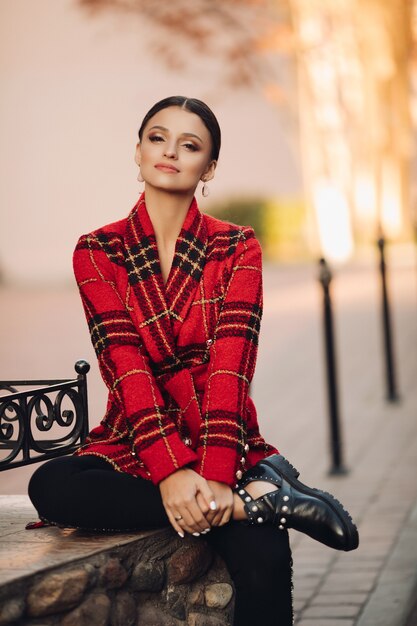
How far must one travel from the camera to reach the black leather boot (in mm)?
2865

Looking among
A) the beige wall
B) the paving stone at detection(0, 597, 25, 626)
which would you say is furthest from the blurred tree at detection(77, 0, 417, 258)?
the paving stone at detection(0, 597, 25, 626)

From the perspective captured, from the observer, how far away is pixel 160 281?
3.10 m

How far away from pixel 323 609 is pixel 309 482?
191cm

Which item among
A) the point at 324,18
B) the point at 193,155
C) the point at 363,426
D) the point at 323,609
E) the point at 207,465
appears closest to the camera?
the point at 207,465

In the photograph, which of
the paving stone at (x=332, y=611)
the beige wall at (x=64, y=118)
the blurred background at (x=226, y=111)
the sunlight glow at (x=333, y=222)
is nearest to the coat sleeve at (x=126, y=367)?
the paving stone at (x=332, y=611)

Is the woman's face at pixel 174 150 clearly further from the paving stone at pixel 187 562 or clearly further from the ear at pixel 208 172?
the paving stone at pixel 187 562

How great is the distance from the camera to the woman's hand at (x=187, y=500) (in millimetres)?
2783

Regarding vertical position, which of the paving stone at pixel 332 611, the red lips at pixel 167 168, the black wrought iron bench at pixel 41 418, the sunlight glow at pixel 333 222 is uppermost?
the sunlight glow at pixel 333 222

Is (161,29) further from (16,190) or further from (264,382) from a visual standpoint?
(264,382)

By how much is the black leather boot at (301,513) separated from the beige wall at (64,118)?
1432 centimetres

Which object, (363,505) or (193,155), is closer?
(193,155)

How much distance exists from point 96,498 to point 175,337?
1.59 feet

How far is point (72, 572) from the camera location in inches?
104

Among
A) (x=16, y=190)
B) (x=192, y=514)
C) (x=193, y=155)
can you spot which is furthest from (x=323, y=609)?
(x=16, y=190)
